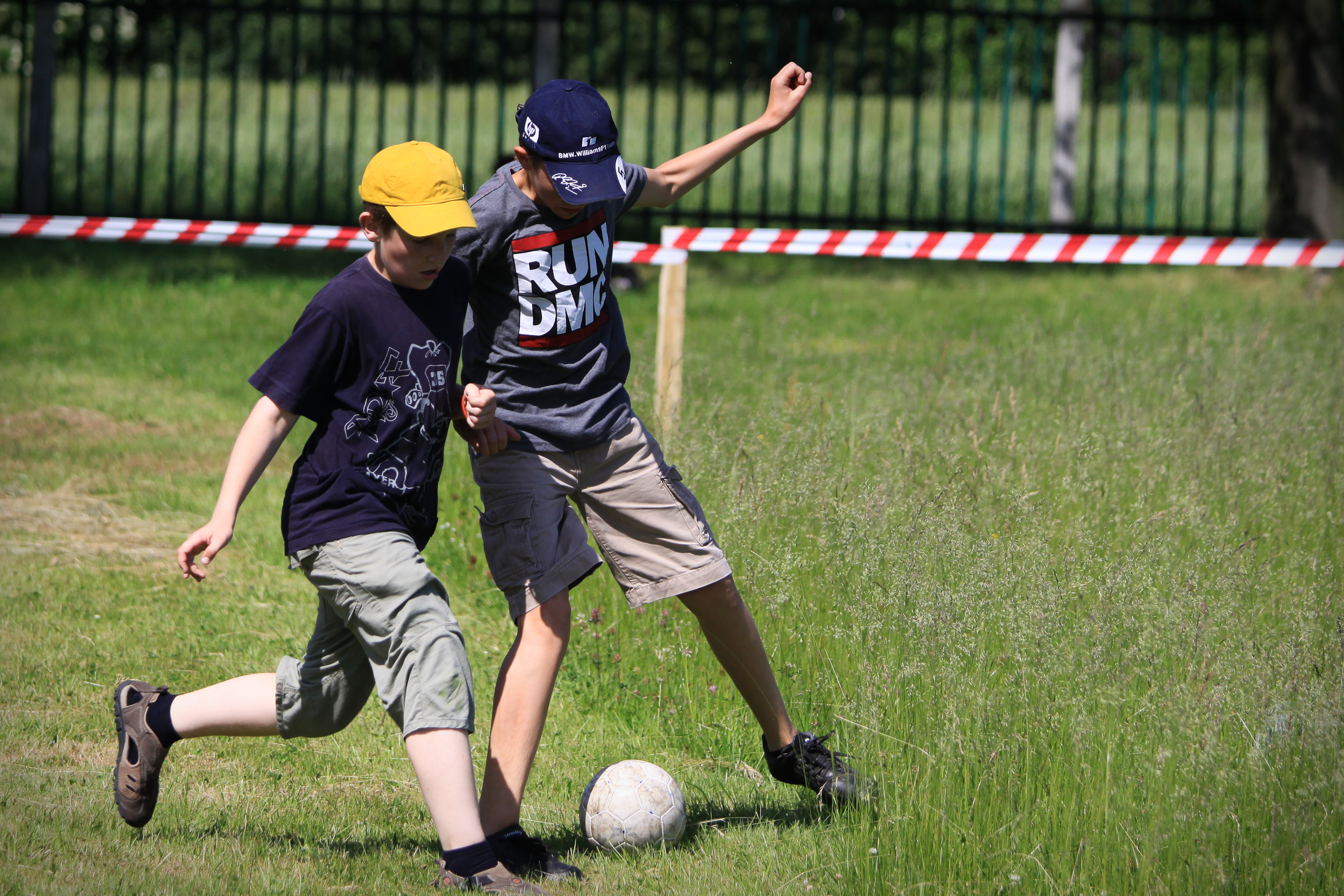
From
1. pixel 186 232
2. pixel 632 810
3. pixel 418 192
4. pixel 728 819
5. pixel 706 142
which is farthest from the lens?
pixel 706 142

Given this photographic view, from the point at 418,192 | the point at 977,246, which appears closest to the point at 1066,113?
the point at 977,246

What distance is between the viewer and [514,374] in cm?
375

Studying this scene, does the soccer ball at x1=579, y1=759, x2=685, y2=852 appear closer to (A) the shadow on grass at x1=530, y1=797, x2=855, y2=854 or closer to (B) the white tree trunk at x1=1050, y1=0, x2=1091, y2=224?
(A) the shadow on grass at x1=530, y1=797, x2=855, y2=854

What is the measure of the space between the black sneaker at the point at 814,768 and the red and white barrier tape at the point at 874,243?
3.66m

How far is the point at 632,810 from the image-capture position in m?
3.78

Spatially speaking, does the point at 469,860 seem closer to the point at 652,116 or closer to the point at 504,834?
the point at 504,834

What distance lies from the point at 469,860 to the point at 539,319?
54.5 inches

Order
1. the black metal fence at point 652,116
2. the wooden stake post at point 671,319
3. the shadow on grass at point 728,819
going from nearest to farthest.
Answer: the shadow on grass at point 728,819
the wooden stake post at point 671,319
the black metal fence at point 652,116

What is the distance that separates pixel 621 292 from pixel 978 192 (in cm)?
902

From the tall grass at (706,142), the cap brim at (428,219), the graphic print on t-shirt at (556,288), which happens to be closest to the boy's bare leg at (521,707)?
the graphic print on t-shirt at (556,288)

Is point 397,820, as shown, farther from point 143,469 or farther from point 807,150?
point 807,150

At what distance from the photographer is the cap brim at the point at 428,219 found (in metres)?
3.32

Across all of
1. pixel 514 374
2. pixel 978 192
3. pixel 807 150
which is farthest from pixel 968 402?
pixel 807 150

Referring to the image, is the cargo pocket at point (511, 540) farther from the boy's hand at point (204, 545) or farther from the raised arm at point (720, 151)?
the raised arm at point (720, 151)
